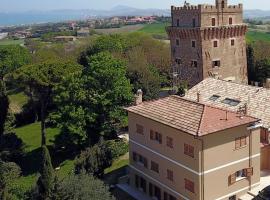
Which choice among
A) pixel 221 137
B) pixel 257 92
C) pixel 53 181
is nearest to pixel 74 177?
pixel 53 181

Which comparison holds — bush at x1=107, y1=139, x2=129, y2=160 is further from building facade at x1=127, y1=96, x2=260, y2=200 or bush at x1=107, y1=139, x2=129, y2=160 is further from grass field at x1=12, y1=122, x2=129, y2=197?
building facade at x1=127, y1=96, x2=260, y2=200

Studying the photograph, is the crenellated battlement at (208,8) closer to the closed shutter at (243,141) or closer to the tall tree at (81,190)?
the closed shutter at (243,141)

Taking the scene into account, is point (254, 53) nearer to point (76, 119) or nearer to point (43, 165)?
point (76, 119)

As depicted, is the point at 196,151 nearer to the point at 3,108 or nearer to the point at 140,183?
the point at 140,183

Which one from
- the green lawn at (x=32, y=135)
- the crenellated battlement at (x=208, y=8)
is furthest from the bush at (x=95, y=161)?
the crenellated battlement at (x=208, y=8)

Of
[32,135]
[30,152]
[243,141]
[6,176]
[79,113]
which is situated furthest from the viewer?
[32,135]


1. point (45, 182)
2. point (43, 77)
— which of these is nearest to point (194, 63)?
point (43, 77)

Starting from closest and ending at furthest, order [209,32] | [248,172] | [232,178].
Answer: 1. [232,178]
2. [248,172]
3. [209,32]

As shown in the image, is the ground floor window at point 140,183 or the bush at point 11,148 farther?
the bush at point 11,148
